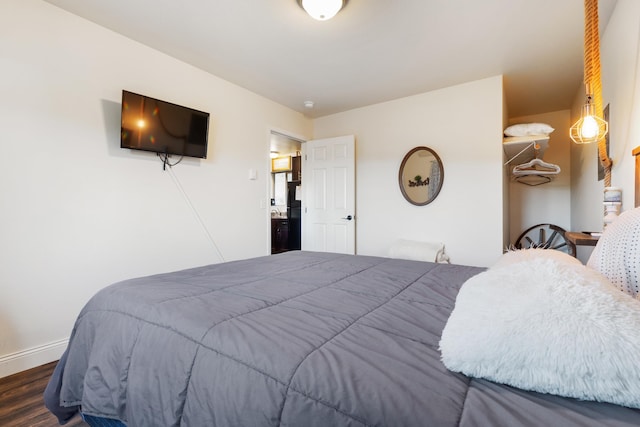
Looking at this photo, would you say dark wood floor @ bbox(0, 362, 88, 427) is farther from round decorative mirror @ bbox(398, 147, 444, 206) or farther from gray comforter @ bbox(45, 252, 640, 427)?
round decorative mirror @ bbox(398, 147, 444, 206)

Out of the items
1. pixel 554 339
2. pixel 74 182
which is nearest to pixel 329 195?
pixel 74 182

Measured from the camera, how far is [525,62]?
2822mm

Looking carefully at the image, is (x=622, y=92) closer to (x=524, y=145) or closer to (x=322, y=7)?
(x=524, y=145)

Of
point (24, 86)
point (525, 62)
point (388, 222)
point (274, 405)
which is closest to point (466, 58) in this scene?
point (525, 62)

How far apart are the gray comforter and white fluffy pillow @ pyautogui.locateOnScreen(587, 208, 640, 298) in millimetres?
503

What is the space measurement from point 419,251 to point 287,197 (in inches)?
141

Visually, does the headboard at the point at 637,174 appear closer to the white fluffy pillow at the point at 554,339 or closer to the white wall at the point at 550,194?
the white fluffy pillow at the point at 554,339

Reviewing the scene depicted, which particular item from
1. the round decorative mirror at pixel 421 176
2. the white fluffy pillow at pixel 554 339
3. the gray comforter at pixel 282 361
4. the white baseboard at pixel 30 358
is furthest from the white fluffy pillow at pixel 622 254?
the white baseboard at pixel 30 358

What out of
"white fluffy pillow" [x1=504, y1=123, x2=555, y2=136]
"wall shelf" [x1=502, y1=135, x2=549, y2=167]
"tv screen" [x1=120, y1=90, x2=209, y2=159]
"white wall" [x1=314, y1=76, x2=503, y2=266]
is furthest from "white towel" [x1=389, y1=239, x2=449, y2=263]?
"tv screen" [x1=120, y1=90, x2=209, y2=159]

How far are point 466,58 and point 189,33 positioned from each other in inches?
98.9

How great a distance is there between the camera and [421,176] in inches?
142

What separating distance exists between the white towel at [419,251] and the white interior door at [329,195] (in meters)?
0.73

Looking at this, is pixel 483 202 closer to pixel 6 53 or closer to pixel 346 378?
pixel 346 378

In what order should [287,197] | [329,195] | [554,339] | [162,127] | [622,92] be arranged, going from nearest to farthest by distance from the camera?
[554,339] < [622,92] < [162,127] < [329,195] < [287,197]
